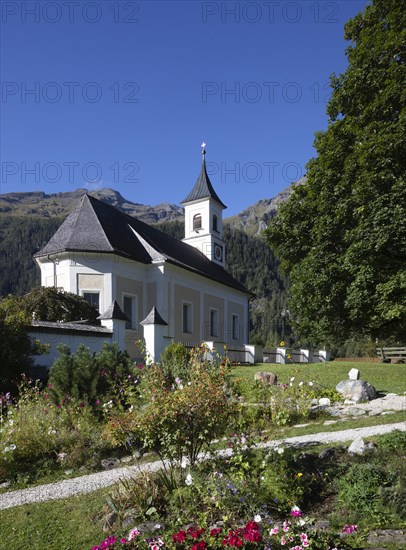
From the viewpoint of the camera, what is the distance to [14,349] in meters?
11.6

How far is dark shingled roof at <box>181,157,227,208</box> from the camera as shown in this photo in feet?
116

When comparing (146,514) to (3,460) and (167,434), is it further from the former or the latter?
(3,460)

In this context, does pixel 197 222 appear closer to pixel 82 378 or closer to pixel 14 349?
pixel 14 349

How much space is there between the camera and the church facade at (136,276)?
2212cm

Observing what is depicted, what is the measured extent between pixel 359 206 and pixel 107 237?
1558cm

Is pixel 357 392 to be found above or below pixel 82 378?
below

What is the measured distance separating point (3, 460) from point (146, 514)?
3.24 m


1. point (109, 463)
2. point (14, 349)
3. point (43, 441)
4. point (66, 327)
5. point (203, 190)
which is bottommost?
point (109, 463)

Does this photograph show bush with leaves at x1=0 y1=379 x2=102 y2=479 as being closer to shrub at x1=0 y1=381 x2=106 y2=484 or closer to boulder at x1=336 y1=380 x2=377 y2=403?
shrub at x1=0 y1=381 x2=106 y2=484

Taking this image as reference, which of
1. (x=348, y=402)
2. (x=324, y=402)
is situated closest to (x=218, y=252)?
(x=348, y=402)

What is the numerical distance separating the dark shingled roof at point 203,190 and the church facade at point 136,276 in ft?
15.9

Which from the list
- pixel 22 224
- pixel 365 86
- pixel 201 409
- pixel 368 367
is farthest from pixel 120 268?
pixel 22 224

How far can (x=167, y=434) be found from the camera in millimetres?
4715

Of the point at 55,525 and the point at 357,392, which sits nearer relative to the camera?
the point at 55,525
